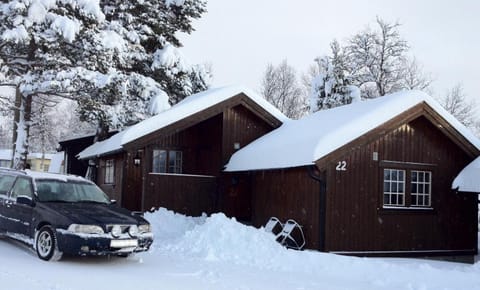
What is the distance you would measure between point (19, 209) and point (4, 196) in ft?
3.45

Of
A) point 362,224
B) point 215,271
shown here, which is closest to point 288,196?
point 362,224

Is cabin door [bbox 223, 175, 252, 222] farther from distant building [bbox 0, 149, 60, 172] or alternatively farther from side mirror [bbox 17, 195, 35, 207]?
distant building [bbox 0, 149, 60, 172]

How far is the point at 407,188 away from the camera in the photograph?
15016mm

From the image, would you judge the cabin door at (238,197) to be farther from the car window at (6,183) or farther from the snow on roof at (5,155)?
the snow on roof at (5,155)

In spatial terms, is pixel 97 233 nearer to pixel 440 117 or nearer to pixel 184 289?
pixel 184 289

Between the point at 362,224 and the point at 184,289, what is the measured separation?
24.1 ft

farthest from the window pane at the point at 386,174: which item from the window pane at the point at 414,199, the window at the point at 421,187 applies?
the window pane at the point at 414,199

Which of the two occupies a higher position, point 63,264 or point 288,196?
point 288,196

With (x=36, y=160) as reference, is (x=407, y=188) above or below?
below

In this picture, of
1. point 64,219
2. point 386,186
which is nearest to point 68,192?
point 64,219

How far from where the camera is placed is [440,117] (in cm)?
1508

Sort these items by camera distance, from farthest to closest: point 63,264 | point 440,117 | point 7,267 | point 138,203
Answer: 1. point 138,203
2. point 440,117
3. point 63,264
4. point 7,267

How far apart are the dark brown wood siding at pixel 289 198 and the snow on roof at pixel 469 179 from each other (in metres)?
4.31

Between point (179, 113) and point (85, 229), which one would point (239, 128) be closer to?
point (179, 113)
